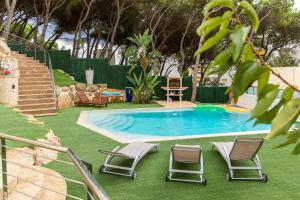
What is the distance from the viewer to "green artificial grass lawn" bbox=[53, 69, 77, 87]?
59.0 feet

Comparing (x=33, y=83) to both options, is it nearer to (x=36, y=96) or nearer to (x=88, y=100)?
(x=36, y=96)

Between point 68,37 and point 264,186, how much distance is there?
103ft

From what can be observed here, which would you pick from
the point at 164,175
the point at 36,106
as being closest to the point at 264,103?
the point at 164,175

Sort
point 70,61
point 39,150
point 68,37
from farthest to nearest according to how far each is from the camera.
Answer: point 68,37 < point 70,61 < point 39,150

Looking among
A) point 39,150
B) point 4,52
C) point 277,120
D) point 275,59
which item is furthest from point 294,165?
point 275,59

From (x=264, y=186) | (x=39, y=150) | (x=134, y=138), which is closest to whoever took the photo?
(x=264, y=186)

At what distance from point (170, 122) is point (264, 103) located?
14.4 meters

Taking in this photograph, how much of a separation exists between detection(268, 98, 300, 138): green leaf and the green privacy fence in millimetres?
20100

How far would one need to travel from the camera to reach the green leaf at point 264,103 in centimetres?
84

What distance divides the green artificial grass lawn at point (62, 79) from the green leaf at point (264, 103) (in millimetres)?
17459

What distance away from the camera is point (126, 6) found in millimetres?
25016

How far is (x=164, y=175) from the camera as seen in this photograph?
6992mm

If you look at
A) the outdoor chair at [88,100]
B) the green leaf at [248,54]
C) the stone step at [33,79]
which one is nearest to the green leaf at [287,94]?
the green leaf at [248,54]

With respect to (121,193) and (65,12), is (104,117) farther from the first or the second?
(65,12)
